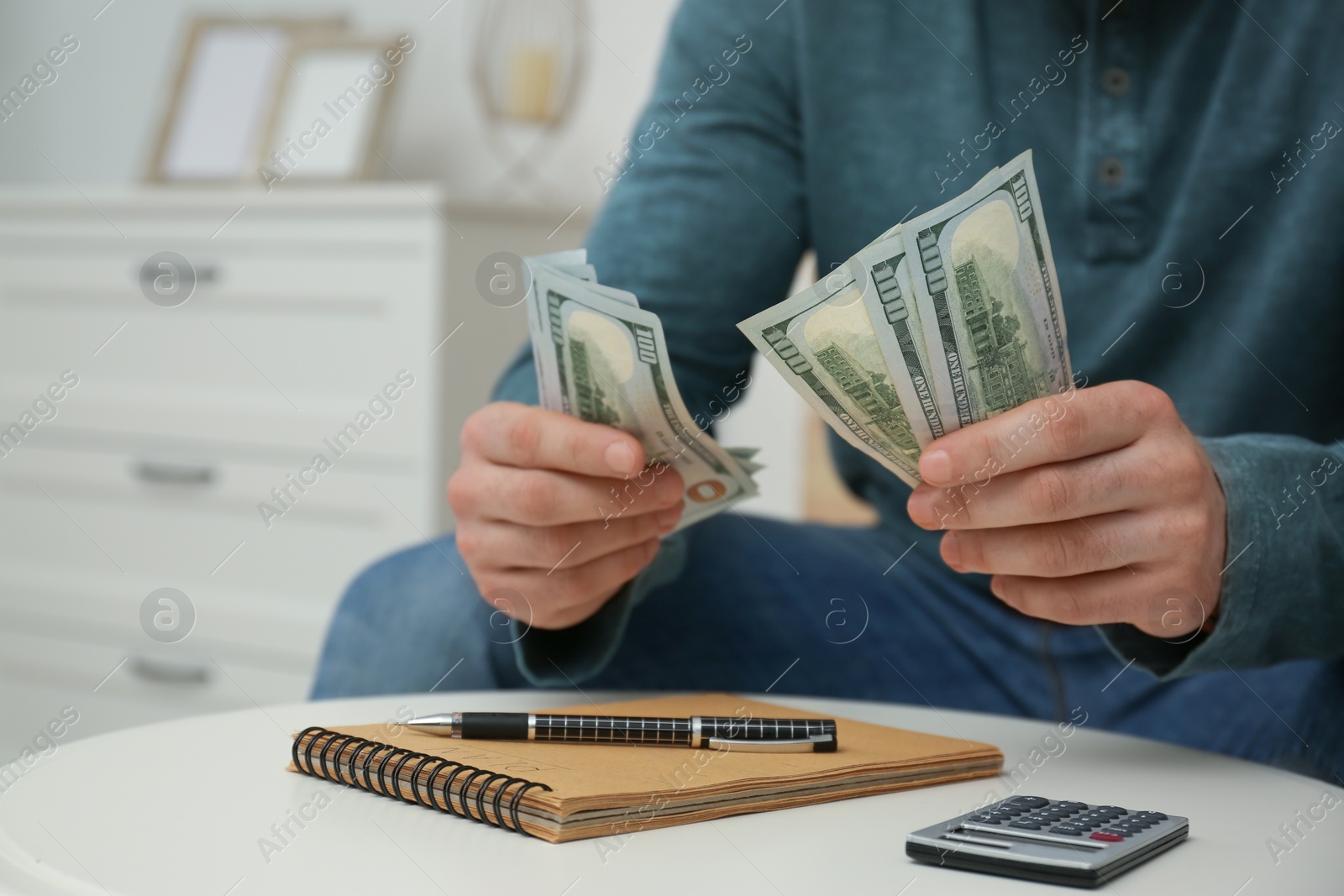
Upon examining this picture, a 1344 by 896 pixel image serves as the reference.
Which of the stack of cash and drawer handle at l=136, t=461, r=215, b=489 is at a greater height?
drawer handle at l=136, t=461, r=215, b=489

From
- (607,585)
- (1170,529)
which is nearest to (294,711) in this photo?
(607,585)

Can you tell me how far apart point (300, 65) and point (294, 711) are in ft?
5.33

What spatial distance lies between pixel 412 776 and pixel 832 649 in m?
0.49

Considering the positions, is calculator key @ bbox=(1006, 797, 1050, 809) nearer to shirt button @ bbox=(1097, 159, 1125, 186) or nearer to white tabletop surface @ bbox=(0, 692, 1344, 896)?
white tabletop surface @ bbox=(0, 692, 1344, 896)

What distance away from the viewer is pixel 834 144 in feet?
3.34

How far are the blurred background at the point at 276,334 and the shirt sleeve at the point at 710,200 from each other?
0.73 meters

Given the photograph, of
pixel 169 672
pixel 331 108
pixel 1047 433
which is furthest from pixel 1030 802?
pixel 331 108

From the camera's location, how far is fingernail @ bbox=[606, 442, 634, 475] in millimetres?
679

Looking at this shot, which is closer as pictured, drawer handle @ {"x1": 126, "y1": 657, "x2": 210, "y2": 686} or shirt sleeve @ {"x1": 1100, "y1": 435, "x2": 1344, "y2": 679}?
shirt sleeve @ {"x1": 1100, "y1": 435, "x2": 1344, "y2": 679}

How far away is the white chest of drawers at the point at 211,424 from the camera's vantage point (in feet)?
5.80

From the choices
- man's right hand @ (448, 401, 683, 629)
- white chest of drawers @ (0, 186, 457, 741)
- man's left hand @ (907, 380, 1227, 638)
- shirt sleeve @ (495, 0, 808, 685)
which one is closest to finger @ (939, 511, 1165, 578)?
man's left hand @ (907, 380, 1227, 638)

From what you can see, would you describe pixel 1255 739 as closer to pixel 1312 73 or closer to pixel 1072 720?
pixel 1072 720

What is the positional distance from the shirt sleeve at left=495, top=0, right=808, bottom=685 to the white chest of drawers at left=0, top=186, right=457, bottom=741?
73 cm

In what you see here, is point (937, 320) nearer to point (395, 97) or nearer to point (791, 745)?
point (791, 745)
